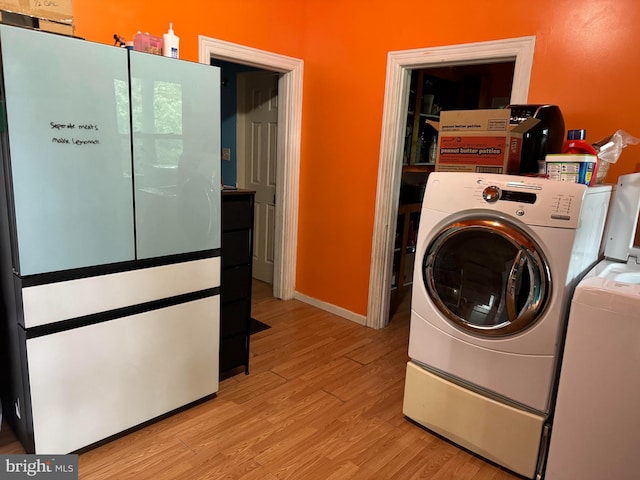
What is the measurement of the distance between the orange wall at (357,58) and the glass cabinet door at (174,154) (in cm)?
84

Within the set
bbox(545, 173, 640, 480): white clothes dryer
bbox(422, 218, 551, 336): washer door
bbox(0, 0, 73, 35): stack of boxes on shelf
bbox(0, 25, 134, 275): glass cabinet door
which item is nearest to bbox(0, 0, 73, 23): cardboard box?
bbox(0, 0, 73, 35): stack of boxes on shelf

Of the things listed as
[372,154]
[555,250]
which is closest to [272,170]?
[372,154]

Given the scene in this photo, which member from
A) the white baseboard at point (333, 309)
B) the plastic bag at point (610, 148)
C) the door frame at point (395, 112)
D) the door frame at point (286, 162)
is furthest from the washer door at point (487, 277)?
the door frame at point (286, 162)

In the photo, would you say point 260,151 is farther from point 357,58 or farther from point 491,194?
point 491,194

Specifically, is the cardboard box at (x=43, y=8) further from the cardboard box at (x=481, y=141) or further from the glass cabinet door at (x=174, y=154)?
the cardboard box at (x=481, y=141)

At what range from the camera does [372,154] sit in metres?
3.31

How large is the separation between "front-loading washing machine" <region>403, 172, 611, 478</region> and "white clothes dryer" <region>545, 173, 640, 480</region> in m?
0.09

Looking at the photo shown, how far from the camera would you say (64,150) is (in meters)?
1.67

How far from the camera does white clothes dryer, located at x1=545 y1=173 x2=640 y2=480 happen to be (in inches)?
61.8

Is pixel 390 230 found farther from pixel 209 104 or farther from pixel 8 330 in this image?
pixel 8 330

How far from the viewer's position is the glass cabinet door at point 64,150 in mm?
1561

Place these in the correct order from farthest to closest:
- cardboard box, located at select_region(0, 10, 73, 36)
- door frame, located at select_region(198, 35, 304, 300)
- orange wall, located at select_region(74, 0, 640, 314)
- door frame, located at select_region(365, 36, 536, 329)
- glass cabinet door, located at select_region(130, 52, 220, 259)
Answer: door frame, located at select_region(198, 35, 304, 300)
door frame, located at select_region(365, 36, 536, 329)
orange wall, located at select_region(74, 0, 640, 314)
glass cabinet door, located at select_region(130, 52, 220, 259)
cardboard box, located at select_region(0, 10, 73, 36)

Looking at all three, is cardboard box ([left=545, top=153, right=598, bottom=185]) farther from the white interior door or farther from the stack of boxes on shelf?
the white interior door

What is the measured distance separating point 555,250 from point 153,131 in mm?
1744
